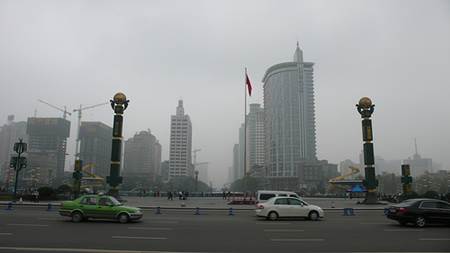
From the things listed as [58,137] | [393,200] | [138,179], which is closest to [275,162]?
[138,179]

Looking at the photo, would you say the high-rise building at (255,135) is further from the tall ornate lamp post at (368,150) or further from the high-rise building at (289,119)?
Answer: the tall ornate lamp post at (368,150)

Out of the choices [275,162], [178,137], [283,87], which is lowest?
[275,162]

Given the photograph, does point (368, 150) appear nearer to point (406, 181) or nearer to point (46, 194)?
point (406, 181)

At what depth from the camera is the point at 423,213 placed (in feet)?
64.5

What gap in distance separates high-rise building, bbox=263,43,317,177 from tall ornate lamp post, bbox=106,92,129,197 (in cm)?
13219

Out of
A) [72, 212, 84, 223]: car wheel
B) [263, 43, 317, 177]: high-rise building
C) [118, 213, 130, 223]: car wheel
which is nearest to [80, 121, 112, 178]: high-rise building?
[263, 43, 317, 177]: high-rise building

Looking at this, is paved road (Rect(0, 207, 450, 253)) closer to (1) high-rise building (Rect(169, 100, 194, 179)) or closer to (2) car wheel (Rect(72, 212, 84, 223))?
(2) car wheel (Rect(72, 212, 84, 223))

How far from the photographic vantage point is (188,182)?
161m

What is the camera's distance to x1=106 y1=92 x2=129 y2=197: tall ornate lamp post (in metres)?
48.0

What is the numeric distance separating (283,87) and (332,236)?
173 m

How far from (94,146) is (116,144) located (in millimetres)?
146740

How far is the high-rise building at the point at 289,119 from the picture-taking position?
180625 mm

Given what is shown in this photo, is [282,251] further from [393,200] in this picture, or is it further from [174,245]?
[393,200]

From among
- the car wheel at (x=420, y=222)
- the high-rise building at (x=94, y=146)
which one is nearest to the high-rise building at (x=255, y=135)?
the high-rise building at (x=94, y=146)
